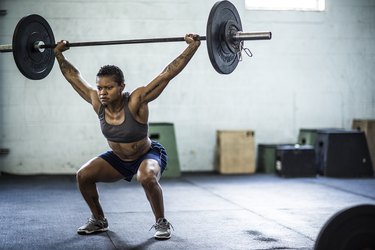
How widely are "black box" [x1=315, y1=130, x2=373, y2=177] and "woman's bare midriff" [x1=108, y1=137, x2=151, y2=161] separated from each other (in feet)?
12.4

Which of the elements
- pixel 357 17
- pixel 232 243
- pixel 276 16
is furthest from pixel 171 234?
pixel 357 17

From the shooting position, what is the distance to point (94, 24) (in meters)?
6.94

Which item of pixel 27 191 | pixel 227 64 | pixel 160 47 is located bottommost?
pixel 27 191

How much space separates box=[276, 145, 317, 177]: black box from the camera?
6742mm

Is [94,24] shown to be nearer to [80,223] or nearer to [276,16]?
[276,16]

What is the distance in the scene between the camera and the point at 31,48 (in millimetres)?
3889

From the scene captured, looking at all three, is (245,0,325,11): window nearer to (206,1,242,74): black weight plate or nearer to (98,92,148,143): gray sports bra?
(206,1,242,74): black weight plate

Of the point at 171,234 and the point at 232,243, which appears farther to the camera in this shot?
the point at 171,234

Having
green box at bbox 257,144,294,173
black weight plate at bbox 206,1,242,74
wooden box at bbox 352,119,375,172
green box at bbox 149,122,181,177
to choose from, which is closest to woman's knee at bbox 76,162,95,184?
black weight plate at bbox 206,1,242,74

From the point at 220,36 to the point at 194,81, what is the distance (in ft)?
12.3

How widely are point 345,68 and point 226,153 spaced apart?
206 cm

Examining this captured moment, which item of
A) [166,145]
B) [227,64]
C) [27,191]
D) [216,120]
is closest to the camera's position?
[227,64]

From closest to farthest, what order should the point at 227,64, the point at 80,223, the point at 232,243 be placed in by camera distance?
1. the point at 232,243
2. the point at 227,64
3. the point at 80,223

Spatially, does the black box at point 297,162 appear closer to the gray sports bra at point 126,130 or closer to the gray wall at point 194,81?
the gray wall at point 194,81
